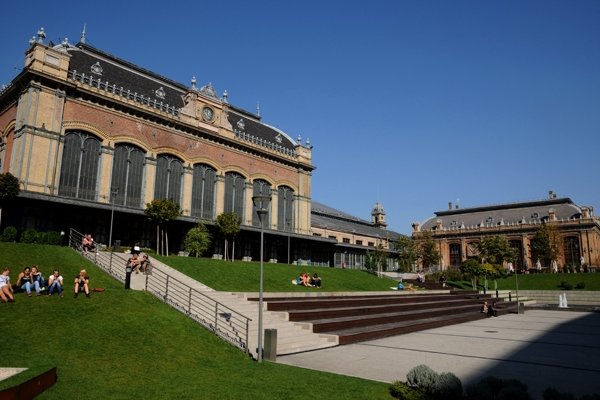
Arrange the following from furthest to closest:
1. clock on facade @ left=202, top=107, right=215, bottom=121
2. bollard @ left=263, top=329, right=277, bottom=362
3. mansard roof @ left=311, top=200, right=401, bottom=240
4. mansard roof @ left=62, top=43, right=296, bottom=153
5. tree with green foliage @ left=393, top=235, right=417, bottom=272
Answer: mansard roof @ left=311, top=200, right=401, bottom=240
tree with green foliage @ left=393, top=235, right=417, bottom=272
clock on facade @ left=202, top=107, right=215, bottom=121
mansard roof @ left=62, top=43, right=296, bottom=153
bollard @ left=263, top=329, right=277, bottom=362

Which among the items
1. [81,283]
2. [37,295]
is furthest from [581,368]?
[37,295]

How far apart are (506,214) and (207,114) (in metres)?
71.1

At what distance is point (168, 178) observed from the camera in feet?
129

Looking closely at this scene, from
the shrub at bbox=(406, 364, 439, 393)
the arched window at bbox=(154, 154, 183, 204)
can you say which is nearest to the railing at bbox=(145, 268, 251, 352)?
the shrub at bbox=(406, 364, 439, 393)

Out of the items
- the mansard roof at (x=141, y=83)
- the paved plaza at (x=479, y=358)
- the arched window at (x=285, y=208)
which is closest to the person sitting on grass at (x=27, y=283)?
the paved plaza at (x=479, y=358)

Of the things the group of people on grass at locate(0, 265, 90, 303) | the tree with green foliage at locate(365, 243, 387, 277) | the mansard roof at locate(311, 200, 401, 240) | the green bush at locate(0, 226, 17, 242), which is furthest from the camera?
the mansard roof at locate(311, 200, 401, 240)

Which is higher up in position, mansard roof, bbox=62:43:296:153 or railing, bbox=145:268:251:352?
mansard roof, bbox=62:43:296:153

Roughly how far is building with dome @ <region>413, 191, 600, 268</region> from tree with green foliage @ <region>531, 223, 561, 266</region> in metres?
3.70

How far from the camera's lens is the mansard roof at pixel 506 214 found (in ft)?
274

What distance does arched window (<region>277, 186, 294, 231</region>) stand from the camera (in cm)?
4953

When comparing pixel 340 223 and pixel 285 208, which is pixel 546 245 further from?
pixel 285 208

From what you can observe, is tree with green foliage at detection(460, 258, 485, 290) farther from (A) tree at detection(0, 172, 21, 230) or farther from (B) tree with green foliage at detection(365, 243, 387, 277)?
(A) tree at detection(0, 172, 21, 230)

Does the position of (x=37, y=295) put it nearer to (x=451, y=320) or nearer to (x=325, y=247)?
(x=451, y=320)

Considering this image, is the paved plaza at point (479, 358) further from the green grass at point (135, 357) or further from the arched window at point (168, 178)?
the arched window at point (168, 178)
